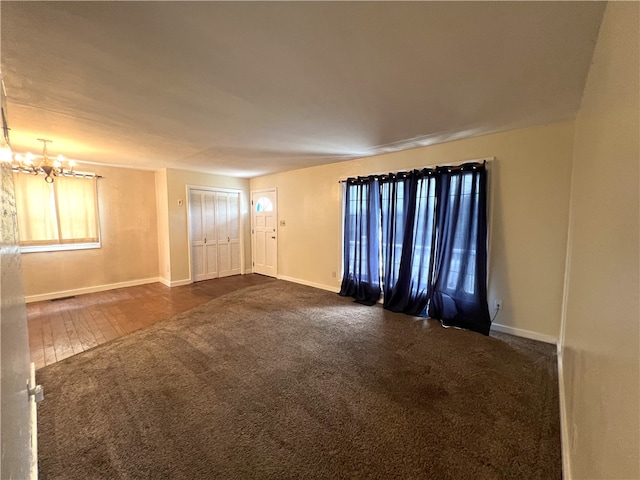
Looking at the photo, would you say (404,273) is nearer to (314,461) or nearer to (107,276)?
(314,461)

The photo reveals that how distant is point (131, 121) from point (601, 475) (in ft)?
13.0

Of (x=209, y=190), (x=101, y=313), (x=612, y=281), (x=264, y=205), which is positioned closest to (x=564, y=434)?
(x=612, y=281)

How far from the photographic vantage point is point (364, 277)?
4.50m

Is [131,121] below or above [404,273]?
above

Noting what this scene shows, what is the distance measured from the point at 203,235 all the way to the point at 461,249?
5.07 m

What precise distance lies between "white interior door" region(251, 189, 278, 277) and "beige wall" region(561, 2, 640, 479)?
5.22 m

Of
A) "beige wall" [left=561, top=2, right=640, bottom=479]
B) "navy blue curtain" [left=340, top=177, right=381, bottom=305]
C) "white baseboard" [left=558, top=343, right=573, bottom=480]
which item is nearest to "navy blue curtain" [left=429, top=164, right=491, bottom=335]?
"navy blue curtain" [left=340, top=177, right=381, bottom=305]

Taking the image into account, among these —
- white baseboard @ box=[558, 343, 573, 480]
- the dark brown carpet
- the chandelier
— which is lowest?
the dark brown carpet

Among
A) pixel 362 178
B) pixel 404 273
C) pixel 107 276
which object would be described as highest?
pixel 362 178

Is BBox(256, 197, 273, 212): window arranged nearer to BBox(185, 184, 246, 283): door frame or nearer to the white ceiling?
BBox(185, 184, 246, 283): door frame

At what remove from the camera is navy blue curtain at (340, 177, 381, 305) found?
4.25m

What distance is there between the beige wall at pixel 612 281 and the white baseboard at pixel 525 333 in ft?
5.73

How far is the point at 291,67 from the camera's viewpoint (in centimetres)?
177

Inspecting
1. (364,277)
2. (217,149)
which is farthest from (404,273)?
(217,149)
